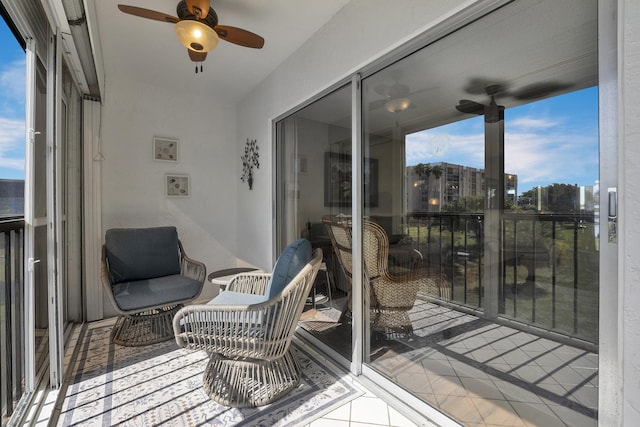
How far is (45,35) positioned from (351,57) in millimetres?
1893

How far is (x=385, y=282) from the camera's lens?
1.97m

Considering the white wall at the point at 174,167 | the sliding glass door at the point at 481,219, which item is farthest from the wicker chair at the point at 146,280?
the sliding glass door at the point at 481,219

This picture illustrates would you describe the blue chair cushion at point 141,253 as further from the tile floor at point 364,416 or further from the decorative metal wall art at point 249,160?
the tile floor at point 364,416

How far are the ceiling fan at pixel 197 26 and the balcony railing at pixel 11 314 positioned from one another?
1.39 meters

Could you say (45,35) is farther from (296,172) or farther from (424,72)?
(424,72)

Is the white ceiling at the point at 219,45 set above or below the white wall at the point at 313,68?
above

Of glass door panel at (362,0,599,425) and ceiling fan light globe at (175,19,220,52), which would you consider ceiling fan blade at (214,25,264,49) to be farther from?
glass door panel at (362,0,599,425)

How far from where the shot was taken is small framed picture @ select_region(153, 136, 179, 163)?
347 centimetres

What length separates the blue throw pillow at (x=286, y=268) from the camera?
1843 mm

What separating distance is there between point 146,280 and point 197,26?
2.30 m

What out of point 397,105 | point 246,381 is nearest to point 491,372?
point 246,381

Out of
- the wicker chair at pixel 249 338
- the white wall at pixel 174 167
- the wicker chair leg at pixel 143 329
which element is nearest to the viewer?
the wicker chair at pixel 249 338

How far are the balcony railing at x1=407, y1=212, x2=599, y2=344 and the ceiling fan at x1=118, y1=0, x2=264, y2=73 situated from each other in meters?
1.82

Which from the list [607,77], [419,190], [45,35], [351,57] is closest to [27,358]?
[45,35]
